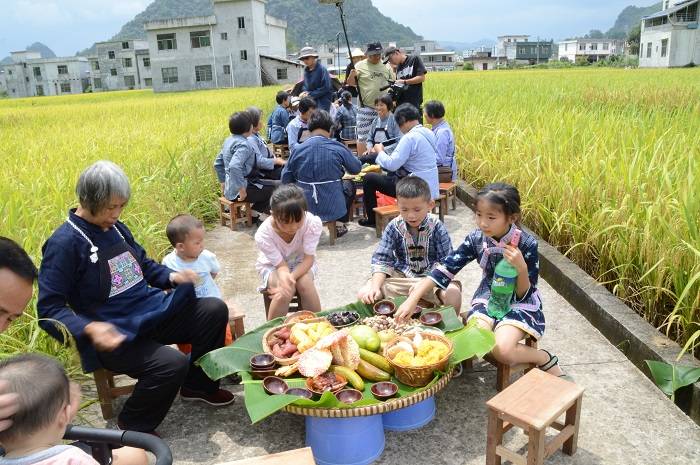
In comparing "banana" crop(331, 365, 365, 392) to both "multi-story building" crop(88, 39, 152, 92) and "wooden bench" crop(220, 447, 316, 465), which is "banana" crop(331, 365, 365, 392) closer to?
"wooden bench" crop(220, 447, 316, 465)

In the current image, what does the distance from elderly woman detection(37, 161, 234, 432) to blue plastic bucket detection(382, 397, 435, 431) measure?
0.90m

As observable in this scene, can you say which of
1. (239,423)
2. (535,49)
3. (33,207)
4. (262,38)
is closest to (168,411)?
(239,423)

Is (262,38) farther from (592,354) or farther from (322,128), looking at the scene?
(592,354)

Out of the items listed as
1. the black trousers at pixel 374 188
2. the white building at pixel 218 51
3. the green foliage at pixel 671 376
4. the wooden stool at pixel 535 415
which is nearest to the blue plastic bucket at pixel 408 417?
the wooden stool at pixel 535 415

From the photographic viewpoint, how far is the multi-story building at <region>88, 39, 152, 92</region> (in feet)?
223

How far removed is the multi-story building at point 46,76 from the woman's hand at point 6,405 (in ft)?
259

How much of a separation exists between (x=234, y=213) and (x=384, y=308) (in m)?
3.60

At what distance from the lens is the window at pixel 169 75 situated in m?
45.1

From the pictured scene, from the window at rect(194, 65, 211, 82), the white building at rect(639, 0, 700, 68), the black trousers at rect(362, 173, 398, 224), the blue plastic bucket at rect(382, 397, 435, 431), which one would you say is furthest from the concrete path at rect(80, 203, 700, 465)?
the white building at rect(639, 0, 700, 68)

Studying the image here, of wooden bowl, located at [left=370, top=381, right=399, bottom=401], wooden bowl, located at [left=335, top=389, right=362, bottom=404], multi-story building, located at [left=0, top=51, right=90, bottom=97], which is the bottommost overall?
wooden bowl, located at [left=335, top=389, right=362, bottom=404]

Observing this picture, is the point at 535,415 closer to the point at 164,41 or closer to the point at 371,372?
the point at 371,372

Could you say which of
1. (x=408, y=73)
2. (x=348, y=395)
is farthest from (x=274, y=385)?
(x=408, y=73)

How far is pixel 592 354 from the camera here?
3338mm

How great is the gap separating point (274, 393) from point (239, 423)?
459mm
